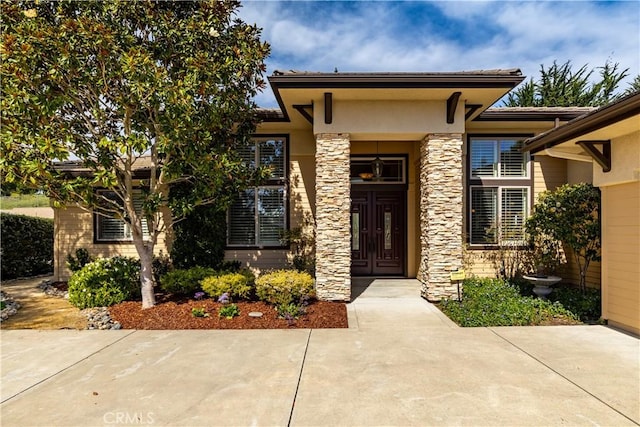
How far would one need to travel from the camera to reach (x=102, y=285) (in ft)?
22.6

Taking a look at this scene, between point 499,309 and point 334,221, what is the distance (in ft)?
11.1

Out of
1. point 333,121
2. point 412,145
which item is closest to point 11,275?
point 333,121

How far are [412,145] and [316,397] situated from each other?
7394 millimetres

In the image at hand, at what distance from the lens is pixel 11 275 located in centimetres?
1049

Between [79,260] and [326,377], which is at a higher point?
[79,260]

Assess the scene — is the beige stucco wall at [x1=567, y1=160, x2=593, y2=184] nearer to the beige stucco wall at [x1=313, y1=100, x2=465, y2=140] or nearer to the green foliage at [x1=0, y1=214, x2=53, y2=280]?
the beige stucco wall at [x1=313, y1=100, x2=465, y2=140]

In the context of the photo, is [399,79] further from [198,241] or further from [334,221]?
[198,241]

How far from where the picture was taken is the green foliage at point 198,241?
8.23m

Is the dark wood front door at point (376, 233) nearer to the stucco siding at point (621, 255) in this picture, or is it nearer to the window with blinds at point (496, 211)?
the window with blinds at point (496, 211)

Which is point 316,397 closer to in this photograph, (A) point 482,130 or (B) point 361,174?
(B) point 361,174

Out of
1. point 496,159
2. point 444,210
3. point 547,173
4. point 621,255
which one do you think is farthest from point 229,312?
point 547,173

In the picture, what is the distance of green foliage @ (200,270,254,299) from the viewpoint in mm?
6793

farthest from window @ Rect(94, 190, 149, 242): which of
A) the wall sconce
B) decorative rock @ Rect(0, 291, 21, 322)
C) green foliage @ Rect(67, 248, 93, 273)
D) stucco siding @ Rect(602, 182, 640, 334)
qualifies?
stucco siding @ Rect(602, 182, 640, 334)

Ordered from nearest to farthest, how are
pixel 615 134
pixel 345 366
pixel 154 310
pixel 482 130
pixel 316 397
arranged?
pixel 316 397
pixel 345 366
pixel 615 134
pixel 154 310
pixel 482 130
